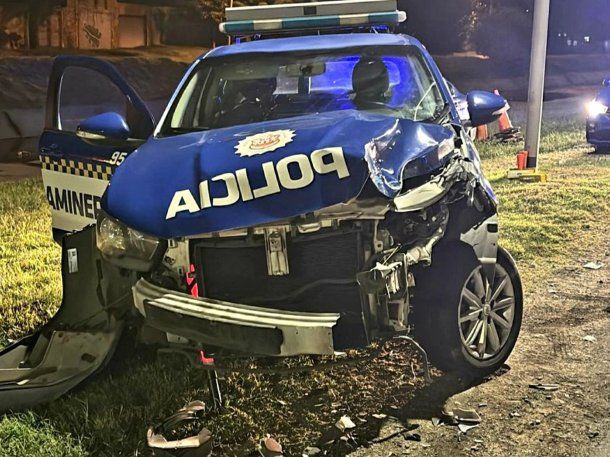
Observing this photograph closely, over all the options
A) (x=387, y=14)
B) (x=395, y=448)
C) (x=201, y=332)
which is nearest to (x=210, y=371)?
(x=201, y=332)

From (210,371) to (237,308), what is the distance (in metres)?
0.62

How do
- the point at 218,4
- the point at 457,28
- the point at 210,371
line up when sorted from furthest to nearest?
the point at 457,28 → the point at 218,4 → the point at 210,371

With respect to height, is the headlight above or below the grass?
above

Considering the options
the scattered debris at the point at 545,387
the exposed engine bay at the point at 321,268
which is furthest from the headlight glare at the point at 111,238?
the scattered debris at the point at 545,387

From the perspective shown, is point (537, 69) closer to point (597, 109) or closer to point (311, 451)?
point (597, 109)

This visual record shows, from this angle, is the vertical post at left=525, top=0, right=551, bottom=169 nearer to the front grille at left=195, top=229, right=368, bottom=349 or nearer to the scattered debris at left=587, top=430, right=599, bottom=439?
the scattered debris at left=587, top=430, right=599, bottom=439

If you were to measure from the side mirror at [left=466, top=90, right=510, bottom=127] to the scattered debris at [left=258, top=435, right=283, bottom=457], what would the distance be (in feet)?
8.63

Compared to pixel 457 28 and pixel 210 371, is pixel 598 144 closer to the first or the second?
pixel 210 371

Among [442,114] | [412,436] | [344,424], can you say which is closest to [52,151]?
[442,114]

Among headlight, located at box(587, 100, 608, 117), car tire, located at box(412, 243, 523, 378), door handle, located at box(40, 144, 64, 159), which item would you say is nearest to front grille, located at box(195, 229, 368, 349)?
car tire, located at box(412, 243, 523, 378)

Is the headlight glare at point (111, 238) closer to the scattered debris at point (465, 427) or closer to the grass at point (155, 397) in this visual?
the grass at point (155, 397)

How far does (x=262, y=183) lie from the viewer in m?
3.46

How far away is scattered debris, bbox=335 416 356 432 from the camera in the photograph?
3.70 meters

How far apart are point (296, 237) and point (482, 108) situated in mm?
2117
